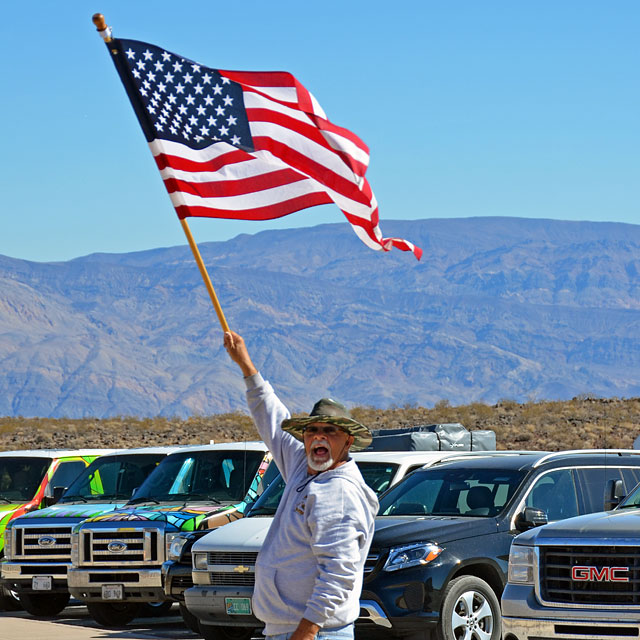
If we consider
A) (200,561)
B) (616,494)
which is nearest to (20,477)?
(200,561)

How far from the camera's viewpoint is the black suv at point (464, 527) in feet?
36.4

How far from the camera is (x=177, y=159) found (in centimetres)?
868

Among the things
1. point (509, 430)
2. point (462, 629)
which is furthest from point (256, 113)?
point (509, 430)

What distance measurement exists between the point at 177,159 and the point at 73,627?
7.38 metres

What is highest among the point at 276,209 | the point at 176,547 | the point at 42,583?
the point at 276,209

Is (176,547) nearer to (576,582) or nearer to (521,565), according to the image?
(521,565)

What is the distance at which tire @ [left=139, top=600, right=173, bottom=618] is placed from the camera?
52.5 feet

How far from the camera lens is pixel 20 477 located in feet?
58.8

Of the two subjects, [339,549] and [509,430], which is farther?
[509,430]

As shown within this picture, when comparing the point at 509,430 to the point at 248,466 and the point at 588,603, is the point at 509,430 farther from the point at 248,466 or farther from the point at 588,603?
the point at 588,603

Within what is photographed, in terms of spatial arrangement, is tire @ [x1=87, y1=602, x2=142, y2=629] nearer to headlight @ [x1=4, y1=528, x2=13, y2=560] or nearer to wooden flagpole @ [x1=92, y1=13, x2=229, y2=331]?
headlight @ [x1=4, y1=528, x2=13, y2=560]

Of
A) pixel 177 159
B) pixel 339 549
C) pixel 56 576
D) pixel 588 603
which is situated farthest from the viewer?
pixel 56 576

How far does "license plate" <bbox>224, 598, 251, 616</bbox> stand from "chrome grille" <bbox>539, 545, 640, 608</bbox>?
305 cm

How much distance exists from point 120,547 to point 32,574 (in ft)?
5.67
